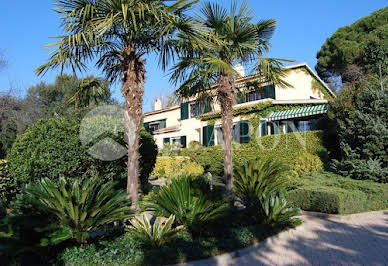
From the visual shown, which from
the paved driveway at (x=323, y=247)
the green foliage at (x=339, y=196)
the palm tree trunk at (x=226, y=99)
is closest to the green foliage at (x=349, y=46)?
the green foliage at (x=339, y=196)

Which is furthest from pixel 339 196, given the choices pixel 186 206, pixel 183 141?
pixel 183 141

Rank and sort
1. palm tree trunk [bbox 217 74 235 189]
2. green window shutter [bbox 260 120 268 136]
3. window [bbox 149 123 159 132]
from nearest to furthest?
palm tree trunk [bbox 217 74 235 189]
green window shutter [bbox 260 120 268 136]
window [bbox 149 123 159 132]

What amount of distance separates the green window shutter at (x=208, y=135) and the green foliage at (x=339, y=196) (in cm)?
1484

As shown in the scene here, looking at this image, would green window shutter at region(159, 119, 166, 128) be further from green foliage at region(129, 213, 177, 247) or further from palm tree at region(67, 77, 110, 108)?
green foliage at region(129, 213, 177, 247)

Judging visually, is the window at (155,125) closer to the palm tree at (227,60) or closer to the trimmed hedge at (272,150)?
the trimmed hedge at (272,150)

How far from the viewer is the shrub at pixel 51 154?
9.21m

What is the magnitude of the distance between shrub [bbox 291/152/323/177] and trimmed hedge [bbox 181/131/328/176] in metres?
0.18

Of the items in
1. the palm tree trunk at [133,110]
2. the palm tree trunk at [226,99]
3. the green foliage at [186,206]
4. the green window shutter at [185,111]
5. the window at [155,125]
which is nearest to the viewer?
the green foliage at [186,206]

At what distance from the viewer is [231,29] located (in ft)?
32.5

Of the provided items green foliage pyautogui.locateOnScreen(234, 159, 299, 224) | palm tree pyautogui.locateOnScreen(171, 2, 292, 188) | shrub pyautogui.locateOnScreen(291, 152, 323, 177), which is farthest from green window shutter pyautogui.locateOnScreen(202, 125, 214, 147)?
green foliage pyautogui.locateOnScreen(234, 159, 299, 224)

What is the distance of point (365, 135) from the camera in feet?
41.5

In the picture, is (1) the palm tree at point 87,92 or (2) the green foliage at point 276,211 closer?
(2) the green foliage at point 276,211

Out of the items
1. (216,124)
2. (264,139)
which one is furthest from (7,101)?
(264,139)

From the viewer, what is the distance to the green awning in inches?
731
